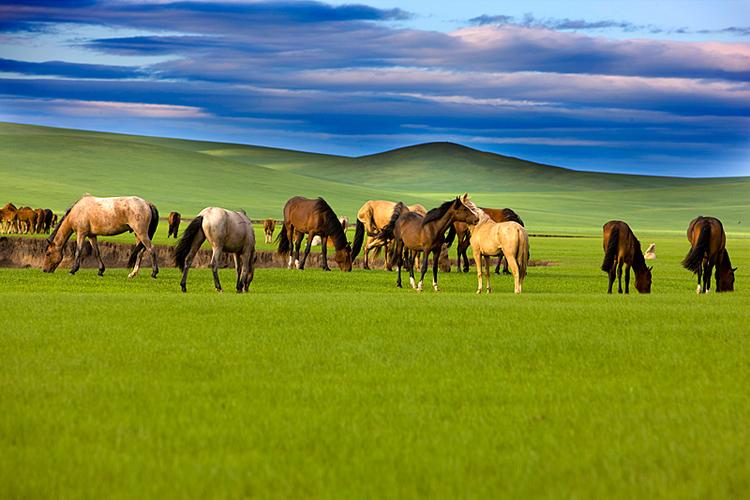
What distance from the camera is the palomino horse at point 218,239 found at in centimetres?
2497

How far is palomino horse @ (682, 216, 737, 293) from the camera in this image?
28694 millimetres

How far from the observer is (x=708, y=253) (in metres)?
29.2

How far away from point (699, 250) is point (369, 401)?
66.9 ft

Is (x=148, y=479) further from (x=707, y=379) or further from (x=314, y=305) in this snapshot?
(x=314, y=305)

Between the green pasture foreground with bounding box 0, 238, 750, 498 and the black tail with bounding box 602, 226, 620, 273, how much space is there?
22.1 feet

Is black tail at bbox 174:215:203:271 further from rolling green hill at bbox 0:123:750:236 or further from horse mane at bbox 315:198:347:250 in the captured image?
rolling green hill at bbox 0:123:750:236

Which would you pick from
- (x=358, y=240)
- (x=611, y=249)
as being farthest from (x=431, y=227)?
(x=358, y=240)

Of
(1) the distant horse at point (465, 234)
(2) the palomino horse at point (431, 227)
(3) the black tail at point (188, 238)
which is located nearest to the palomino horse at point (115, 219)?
(3) the black tail at point (188, 238)

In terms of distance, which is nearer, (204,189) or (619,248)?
(619,248)

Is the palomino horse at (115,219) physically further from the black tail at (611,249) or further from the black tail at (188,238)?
the black tail at (611,249)

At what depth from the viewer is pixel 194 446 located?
8289 millimetres

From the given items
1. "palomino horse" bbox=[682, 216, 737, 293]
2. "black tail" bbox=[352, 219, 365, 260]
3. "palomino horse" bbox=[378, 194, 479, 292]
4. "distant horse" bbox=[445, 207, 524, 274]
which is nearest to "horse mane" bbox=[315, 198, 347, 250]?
"black tail" bbox=[352, 219, 365, 260]

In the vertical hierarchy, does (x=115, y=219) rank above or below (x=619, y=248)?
above

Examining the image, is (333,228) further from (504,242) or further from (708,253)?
(708,253)
